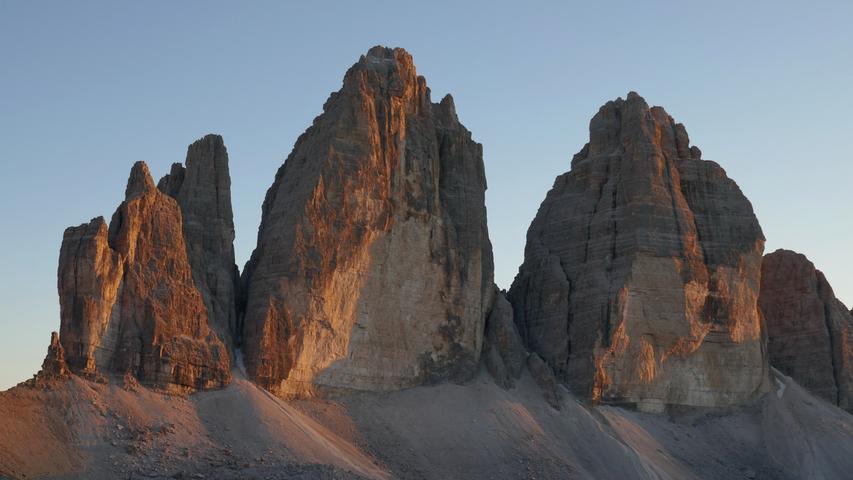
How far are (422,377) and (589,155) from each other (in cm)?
1986

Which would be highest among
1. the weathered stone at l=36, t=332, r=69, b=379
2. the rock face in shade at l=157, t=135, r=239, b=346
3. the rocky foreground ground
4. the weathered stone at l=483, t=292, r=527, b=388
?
the rock face in shade at l=157, t=135, r=239, b=346

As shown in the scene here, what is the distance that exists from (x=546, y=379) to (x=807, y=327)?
2267cm

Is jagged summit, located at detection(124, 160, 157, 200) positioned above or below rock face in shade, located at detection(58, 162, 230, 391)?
above

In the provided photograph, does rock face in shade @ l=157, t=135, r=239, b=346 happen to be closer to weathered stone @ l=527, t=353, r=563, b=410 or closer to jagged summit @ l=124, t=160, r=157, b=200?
jagged summit @ l=124, t=160, r=157, b=200

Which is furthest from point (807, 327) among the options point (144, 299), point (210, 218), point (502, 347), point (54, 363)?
point (54, 363)

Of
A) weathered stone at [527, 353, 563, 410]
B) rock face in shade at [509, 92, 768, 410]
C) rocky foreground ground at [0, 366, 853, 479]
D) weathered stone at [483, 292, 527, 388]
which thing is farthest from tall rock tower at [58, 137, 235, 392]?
rock face in shade at [509, 92, 768, 410]

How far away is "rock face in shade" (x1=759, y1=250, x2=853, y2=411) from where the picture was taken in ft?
278

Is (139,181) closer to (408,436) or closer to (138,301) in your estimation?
(138,301)

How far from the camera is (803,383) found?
84812mm

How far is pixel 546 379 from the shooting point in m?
71.6

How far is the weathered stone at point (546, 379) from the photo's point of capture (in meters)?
70.9

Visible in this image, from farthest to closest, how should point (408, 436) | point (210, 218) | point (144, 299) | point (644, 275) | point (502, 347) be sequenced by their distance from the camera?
point (644, 275) → point (502, 347) → point (210, 218) → point (408, 436) → point (144, 299)

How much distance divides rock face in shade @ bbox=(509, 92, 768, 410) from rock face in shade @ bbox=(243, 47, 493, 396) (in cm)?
568

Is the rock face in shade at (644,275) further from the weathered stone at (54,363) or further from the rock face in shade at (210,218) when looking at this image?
the weathered stone at (54,363)
